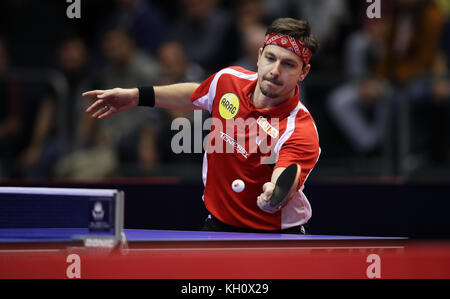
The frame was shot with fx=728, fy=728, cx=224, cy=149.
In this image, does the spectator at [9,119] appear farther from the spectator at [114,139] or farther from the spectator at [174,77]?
the spectator at [174,77]

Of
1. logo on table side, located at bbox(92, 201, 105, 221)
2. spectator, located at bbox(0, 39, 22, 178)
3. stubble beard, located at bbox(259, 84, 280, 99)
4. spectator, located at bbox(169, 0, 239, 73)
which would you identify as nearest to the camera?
logo on table side, located at bbox(92, 201, 105, 221)

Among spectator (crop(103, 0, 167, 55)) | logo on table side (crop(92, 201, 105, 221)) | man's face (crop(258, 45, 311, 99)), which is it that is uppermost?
spectator (crop(103, 0, 167, 55))

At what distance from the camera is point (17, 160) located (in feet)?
23.1

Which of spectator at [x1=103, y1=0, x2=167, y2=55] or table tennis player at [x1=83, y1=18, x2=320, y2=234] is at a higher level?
spectator at [x1=103, y1=0, x2=167, y2=55]

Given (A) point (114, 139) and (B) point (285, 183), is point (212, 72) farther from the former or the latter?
(B) point (285, 183)

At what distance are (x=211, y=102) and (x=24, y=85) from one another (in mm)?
3601

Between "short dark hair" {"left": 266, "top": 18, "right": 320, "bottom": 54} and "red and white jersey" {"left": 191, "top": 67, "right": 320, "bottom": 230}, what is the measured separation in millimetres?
304

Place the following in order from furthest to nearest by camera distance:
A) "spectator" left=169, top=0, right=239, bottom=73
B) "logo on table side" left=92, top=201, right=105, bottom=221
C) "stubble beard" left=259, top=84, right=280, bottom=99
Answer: "spectator" left=169, top=0, right=239, bottom=73 → "stubble beard" left=259, top=84, right=280, bottom=99 → "logo on table side" left=92, top=201, right=105, bottom=221

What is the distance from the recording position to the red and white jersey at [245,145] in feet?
12.2

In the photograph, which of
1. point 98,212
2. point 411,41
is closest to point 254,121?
point 98,212

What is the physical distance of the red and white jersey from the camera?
3713 mm

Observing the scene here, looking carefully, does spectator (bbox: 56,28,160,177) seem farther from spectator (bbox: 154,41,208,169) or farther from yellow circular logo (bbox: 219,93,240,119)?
yellow circular logo (bbox: 219,93,240,119)

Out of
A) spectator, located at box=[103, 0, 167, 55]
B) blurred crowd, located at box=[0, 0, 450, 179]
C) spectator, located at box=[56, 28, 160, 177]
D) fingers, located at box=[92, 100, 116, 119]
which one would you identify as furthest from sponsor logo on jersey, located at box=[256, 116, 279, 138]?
spectator, located at box=[103, 0, 167, 55]
